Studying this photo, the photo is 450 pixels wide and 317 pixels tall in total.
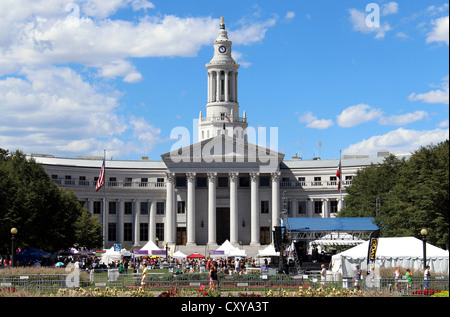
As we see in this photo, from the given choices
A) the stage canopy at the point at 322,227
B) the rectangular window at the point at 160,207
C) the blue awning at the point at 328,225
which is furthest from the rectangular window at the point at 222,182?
the blue awning at the point at 328,225

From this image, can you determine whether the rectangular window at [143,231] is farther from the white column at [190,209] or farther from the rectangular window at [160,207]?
the white column at [190,209]

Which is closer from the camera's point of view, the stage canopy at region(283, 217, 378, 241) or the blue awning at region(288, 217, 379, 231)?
the stage canopy at region(283, 217, 378, 241)

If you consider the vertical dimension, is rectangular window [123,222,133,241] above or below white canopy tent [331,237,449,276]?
above

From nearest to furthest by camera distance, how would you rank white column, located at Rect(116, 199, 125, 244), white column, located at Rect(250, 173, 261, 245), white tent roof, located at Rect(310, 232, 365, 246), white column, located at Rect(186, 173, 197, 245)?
white tent roof, located at Rect(310, 232, 365, 246) < white column, located at Rect(186, 173, 197, 245) < white column, located at Rect(250, 173, 261, 245) < white column, located at Rect(116, 199, 125, 244)

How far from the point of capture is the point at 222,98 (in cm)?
13750

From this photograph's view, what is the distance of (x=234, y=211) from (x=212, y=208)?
11.5 feet

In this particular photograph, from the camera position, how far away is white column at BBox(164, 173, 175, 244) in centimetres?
11694

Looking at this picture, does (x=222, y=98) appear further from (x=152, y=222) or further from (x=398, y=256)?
(x=398, y=256)

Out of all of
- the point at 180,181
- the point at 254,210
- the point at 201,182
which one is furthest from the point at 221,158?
the point at 254,210

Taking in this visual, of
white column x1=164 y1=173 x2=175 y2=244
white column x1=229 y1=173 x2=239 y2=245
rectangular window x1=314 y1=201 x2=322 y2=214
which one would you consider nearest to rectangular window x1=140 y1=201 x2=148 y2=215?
white column x1=164 y1=173 x2=175 y2=244

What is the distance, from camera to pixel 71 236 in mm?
80562

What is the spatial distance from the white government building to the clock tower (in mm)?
12922

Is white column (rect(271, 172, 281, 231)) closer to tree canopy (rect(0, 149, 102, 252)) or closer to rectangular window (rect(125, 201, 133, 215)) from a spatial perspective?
rectangular window (rect(125, 201, 133, 215))
